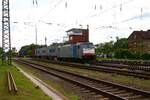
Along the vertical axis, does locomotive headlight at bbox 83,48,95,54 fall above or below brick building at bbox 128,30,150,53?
below

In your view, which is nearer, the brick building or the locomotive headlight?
the locomotive headlight

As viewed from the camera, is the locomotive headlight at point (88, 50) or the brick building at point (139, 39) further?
the brick building at point (139, 39)

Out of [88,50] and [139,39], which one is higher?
[139,39]

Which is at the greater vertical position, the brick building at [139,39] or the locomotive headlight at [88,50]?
the brick building at [139,39]

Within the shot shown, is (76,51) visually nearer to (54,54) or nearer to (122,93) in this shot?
(54,54)

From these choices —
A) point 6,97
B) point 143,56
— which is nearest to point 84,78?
point 6,97

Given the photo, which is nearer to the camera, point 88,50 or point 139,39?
point 88,50

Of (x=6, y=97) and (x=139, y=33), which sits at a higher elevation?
(x=139, y=33)

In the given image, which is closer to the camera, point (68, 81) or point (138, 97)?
point (138, 97)

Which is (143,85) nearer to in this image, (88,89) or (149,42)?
(88,89)

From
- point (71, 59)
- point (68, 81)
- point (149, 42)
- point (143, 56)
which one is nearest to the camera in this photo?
point (68, 81)

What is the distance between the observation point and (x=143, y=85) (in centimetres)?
1773

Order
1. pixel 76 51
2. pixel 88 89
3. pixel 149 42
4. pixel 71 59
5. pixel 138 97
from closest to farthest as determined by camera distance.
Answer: pixel 138 97 < pixel 88 89 < pixel 76 51 < pixel 71 59 < pixel 149 42

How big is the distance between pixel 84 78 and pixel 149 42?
3107 inches
